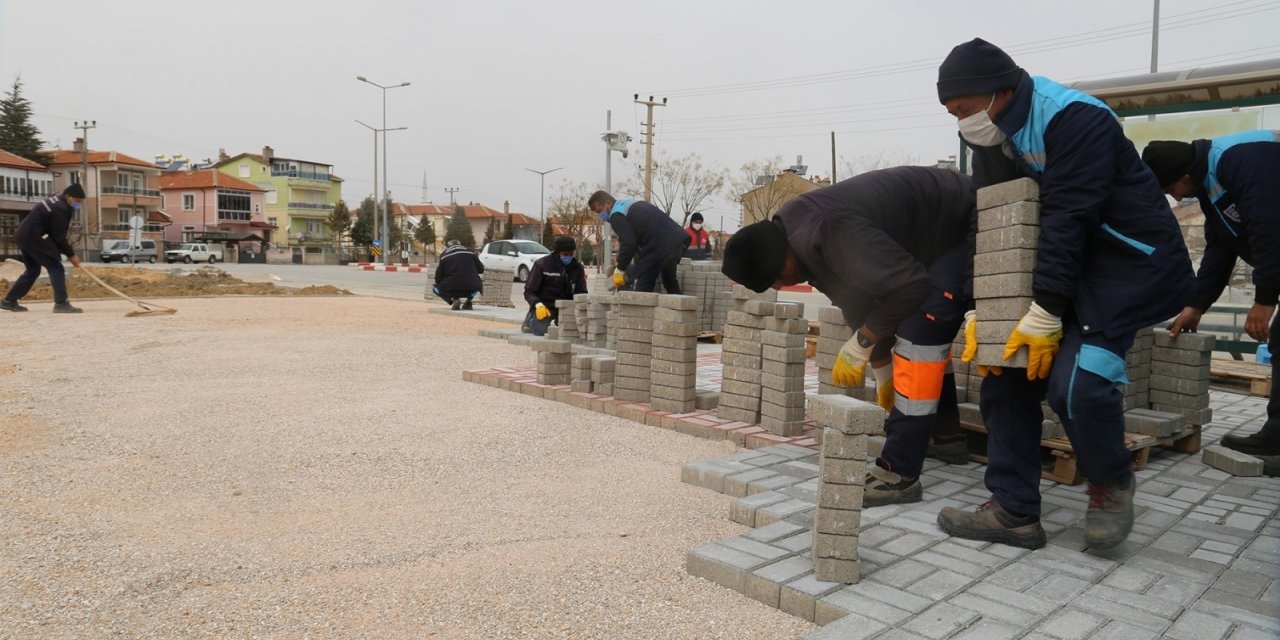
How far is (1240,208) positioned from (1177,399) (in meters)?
1.20

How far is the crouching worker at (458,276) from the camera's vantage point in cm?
1427

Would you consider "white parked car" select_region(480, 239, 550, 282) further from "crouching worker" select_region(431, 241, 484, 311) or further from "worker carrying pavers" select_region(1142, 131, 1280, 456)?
"worker carrying pavers" select_region(1142, 131, 1280, 456)

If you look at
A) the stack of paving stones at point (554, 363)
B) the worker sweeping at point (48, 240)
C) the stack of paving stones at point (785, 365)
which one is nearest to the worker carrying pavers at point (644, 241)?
the stack of paving stones at point (554, 363)

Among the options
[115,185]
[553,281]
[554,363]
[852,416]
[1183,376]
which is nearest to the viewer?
[852,416]

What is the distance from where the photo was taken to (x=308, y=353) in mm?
8898

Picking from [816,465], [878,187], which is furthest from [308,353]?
[878,187]

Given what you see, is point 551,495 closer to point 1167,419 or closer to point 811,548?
point 811,548

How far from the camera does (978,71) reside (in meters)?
3.07

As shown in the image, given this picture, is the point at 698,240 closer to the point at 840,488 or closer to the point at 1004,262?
the point at 1004,262

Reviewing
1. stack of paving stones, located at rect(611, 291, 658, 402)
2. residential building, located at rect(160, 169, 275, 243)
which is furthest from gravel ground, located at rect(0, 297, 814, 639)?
residential building, located at rect(160, 169, 275, 243)

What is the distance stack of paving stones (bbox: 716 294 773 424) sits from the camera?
5266 mm

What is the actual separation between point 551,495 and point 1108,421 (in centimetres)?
247

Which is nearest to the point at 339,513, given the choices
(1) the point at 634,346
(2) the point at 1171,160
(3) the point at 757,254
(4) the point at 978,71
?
(3) the point at 757,254

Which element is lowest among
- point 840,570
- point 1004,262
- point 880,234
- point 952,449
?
point 840,570
